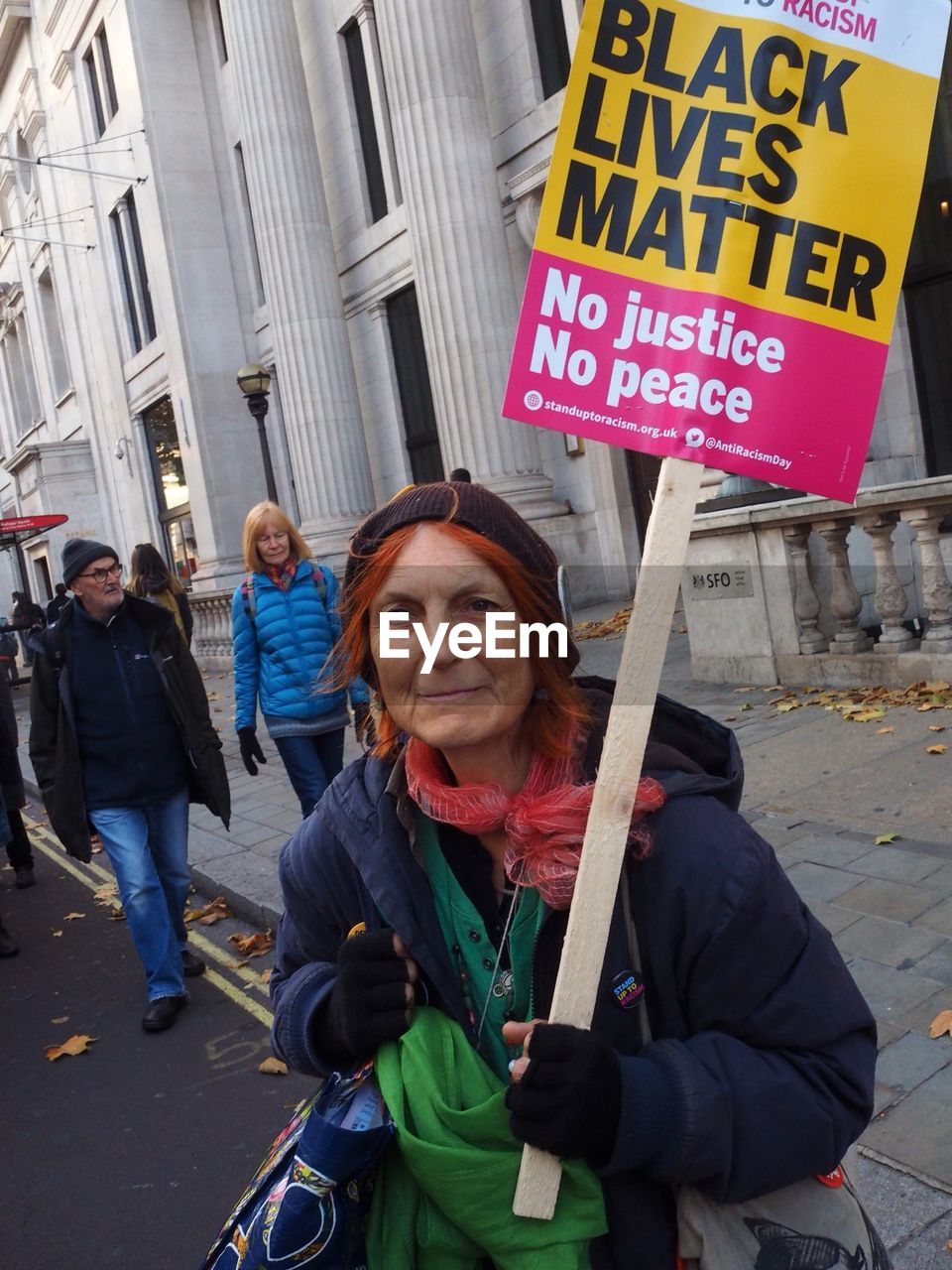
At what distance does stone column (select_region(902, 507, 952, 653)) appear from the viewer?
7.01 meters

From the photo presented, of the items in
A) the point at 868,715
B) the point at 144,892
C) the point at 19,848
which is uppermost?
the point at 144,892

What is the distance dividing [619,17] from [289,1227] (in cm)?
166

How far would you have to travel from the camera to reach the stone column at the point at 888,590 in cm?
731

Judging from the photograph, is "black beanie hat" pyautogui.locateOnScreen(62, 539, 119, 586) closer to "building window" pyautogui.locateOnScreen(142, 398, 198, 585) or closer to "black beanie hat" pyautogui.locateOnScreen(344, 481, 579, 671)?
"black beanie hat" pyautogui.locateOnScreen(344, 481, 579, 671)

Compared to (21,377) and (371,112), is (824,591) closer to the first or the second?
(371,112)

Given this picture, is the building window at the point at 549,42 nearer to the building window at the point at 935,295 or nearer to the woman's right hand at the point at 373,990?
the building window at the point at 935,295

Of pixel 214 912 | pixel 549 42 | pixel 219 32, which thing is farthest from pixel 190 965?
pixel 219 32

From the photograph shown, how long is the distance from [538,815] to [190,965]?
4385 mm

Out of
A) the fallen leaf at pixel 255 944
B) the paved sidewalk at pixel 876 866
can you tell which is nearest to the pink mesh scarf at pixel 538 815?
the paved sidewalk at pixel 876 866

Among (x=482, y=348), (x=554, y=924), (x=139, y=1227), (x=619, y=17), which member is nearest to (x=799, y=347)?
(x=619, y=17)

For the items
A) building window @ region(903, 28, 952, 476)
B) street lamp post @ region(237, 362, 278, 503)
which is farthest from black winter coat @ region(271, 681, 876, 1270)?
street lamp post @ region(237, 362, 278, 503)

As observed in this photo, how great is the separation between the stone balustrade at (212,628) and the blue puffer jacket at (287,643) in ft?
45.0

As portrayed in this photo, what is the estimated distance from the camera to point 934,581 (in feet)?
23.1

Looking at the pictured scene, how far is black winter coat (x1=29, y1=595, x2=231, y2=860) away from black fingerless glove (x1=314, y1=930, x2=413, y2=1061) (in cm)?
366
